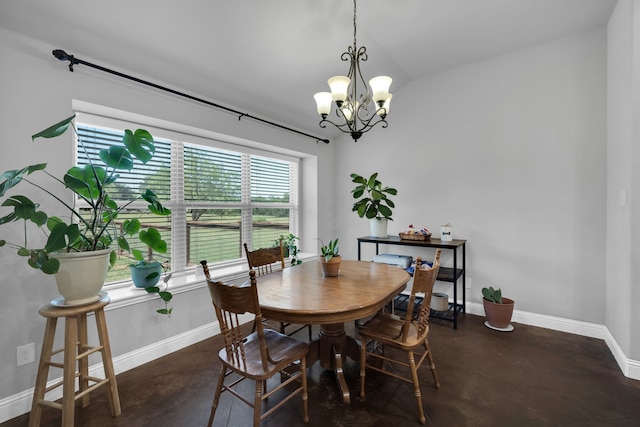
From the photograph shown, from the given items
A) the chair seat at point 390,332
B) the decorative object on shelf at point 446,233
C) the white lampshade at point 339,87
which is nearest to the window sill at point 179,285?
the chair seat at point 390,332

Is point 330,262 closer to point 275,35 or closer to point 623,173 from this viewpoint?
point 275,35

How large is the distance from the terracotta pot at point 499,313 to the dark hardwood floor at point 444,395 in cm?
34

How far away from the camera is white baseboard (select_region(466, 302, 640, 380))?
84.4 inches

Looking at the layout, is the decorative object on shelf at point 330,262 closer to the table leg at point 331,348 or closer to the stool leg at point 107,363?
the table leg at point 331,348

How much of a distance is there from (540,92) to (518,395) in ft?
9.22

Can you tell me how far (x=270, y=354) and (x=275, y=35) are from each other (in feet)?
7.82

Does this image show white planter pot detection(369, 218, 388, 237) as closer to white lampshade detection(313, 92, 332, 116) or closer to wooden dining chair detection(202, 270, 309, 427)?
white lampshade detection(313, 92, 332, 116)

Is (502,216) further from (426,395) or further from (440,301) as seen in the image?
(426,395)

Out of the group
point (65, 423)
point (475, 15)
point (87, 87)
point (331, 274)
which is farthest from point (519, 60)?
point (65, 423)

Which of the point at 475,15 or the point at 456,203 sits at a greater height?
the point at 475,15

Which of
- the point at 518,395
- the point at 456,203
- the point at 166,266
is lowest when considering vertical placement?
the point at 518,395

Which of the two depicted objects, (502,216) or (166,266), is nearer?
(166,266)

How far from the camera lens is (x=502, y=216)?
10.6ft

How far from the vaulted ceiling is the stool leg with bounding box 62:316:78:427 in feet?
5.30
